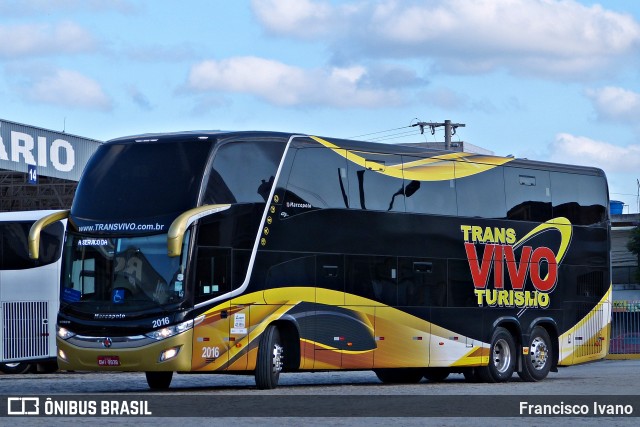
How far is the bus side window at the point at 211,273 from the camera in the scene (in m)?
20.6

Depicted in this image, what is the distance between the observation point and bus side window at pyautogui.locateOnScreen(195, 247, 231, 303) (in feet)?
67.6

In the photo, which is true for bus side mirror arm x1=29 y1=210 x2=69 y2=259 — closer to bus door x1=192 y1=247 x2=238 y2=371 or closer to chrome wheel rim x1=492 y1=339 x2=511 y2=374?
bus door x1=192 y1=247 x2=238 y2=371

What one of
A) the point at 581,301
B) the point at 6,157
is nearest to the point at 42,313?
the point at 581,301

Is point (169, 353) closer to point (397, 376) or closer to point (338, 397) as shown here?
point (338, 397)

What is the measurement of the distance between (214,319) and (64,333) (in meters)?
2.28

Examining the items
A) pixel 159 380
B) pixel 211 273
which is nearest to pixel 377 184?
pixel 211 273

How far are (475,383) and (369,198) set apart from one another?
4524 millimetres

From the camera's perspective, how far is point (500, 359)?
86.4 ft

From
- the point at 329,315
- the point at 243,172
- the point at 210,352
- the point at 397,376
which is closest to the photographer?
the point at 210,352

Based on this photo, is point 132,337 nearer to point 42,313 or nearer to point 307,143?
point 307,143

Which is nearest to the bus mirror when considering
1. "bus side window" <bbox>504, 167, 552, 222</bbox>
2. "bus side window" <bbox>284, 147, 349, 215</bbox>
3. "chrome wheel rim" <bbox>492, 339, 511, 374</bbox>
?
"bus side window" <bbox>284, 147, 349, 215</bbox>

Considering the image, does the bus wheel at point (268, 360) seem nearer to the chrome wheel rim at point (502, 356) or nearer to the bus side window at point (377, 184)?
the bus side window at point (377, 184)

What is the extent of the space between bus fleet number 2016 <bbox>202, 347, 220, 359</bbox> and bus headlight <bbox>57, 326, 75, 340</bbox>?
1991 millimetres

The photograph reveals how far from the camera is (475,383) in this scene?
2583cm
